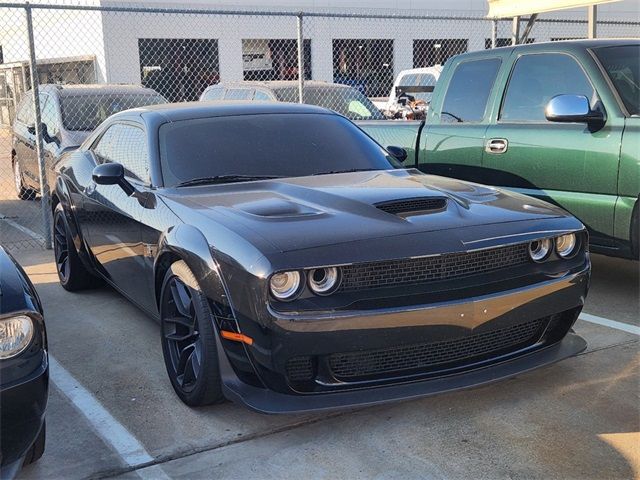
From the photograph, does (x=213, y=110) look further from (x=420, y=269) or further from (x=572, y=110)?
(x=572, y=110)

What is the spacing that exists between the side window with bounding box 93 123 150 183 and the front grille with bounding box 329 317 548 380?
1.90 meters

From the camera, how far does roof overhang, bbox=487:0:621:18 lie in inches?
336

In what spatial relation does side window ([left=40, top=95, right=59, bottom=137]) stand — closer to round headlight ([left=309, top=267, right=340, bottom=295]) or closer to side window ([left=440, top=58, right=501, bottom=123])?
side window ([left=440, top=58, right=501, bottom=123])

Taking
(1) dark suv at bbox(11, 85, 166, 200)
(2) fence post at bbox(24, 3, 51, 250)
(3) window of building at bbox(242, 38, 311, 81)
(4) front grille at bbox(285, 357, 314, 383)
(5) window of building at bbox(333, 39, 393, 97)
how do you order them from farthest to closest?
1. (5) window of building at bbox(333, 39, 393, 97)
2. (3) window of building at bbox(242, 38, 311, 81)
3. (1) dark suv at bbox(11, 85, 166, 200)
4. (2) fence post at bbox(24, 3, 51, 250)
5. (4) front grille at bbox(285, 357, 314, 383)

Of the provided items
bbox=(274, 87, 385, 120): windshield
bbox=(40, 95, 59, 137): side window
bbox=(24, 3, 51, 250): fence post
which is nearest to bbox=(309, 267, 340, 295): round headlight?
bbox=(24, 3, 51, 250): fence post

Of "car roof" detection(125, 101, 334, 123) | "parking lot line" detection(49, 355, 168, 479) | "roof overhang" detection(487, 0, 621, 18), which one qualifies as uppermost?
"roof overhang" detection(487, 0, 621, 18)

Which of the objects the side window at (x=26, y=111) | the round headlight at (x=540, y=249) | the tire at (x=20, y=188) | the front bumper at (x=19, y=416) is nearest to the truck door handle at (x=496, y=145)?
the round headlight at (x=540, y=249)

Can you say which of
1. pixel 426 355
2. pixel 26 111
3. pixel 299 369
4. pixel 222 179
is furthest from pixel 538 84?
pixel 26 111

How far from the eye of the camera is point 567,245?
373cm

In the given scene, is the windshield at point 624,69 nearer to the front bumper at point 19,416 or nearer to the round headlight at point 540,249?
the round headlight at point 540,249

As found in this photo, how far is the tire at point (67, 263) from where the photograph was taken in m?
5.85

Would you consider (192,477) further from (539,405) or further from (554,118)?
(554,118)

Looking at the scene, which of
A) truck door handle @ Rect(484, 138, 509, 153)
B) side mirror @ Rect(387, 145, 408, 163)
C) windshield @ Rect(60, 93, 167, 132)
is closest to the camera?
side mirror @ Rect(387, 145, 408, 163)

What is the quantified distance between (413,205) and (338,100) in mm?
8222
